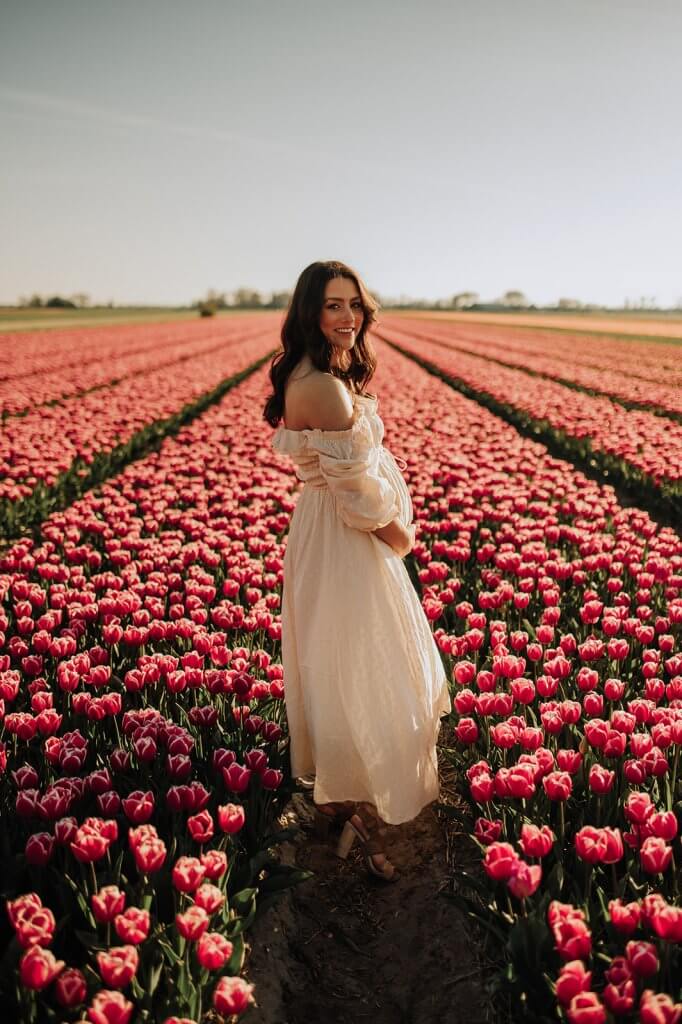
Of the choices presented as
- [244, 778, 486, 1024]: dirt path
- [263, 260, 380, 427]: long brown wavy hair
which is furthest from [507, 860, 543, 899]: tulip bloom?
[263, 260, 380, 427]: long brown wavy hair

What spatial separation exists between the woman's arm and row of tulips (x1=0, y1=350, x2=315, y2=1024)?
943mm

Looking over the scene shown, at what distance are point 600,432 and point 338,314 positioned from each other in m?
8.52

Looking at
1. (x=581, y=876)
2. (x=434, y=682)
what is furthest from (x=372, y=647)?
(x=581, y=876)

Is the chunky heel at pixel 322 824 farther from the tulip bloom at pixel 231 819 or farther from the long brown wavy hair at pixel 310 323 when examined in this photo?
the long brown wavy hair at pixel 310 323

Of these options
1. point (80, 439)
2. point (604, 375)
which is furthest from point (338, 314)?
point (604, 375)

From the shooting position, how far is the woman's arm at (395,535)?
2.87 m

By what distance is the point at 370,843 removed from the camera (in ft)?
9.92

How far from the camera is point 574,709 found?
114 inches

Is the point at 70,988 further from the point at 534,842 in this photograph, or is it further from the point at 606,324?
the point at 606,324

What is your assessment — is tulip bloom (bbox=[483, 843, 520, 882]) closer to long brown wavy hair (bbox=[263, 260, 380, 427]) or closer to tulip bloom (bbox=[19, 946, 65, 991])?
tulip bloom (bbox=[19, 946, 65, 991])

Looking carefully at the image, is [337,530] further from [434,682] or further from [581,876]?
[581,876]

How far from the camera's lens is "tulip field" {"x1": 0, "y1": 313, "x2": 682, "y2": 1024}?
6.47 feet

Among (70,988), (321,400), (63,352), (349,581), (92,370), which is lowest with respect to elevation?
(70,988)

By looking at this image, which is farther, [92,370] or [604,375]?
[92,370]
